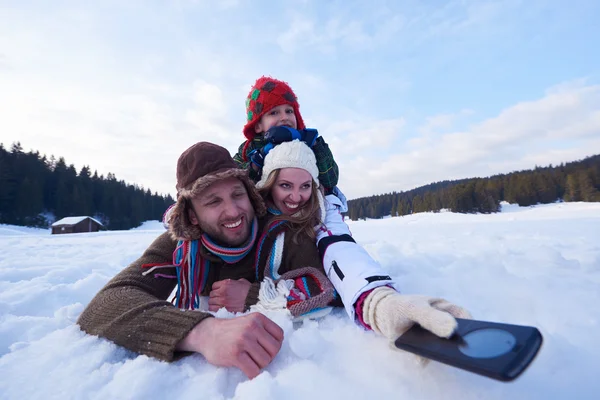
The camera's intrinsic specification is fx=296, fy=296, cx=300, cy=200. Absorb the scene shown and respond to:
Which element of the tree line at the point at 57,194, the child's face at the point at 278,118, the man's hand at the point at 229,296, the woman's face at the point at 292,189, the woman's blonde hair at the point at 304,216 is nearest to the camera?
the man's hand at the point at 229,296

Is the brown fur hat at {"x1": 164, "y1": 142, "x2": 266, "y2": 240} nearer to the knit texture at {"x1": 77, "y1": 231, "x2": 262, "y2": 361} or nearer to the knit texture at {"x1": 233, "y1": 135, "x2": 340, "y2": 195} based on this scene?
the knit texture at {"x1": 77, "y1": 231, "x2": 262, "y2": 361}

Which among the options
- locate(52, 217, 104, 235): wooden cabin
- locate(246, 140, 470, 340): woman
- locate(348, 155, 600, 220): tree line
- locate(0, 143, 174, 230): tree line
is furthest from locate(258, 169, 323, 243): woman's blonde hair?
locate(348, 155, 600, 220): tree line

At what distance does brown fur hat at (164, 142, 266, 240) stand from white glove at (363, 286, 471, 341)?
1.32m

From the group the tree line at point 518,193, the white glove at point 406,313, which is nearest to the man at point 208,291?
the white glove at point 406,313

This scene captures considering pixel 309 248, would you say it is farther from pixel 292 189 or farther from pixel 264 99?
pixel 264 99

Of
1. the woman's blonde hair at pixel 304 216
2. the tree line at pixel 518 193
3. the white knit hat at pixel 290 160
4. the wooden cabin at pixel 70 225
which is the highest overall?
the tree line at pixel 518 193

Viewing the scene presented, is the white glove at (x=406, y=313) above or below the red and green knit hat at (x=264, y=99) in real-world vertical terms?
below

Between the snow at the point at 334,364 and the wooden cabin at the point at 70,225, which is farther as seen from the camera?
the wooden cabin at the point at 70,225

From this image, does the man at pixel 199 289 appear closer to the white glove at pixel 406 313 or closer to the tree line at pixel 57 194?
the white glove at pixel 406 313

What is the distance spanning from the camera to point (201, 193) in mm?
2152

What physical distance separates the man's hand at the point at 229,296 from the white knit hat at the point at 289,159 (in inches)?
36.8

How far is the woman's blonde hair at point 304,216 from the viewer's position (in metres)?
2.27

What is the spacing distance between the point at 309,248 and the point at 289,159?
806mm

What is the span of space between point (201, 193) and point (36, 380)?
1.28m
